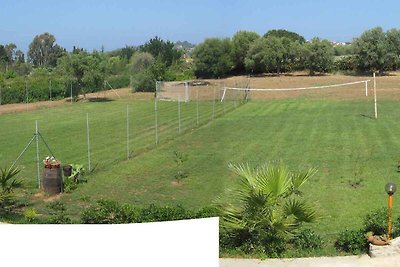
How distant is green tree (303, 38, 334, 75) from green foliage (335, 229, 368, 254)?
174ft

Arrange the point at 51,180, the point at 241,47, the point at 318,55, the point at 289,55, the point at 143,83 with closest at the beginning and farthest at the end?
the point at 51,180
the point at 143,83
the point at 318,55
the point at 289,55
the point at 241,47

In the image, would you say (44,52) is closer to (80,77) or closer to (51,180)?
(80,77)

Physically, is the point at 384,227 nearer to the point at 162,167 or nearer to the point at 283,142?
the point at 162,167

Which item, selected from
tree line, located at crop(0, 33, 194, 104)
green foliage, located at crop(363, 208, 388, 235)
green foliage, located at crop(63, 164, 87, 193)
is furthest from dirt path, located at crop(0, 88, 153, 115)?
green foliage, located at crop(363, 208, 388, 235)

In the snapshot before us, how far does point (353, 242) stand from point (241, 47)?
179 ft

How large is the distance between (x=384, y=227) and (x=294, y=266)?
144 centimetres

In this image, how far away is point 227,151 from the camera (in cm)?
1894

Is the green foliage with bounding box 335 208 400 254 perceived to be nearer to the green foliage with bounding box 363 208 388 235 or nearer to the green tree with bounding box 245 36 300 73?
the green foliage with bounding box 363 208 388 235

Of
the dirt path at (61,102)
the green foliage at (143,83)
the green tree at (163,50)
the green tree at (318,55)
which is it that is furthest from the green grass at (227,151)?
the green tree at (163,50)

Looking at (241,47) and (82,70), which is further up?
(241,47)

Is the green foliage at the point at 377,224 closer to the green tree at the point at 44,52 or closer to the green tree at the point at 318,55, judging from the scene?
the green tree at the point at 318,55

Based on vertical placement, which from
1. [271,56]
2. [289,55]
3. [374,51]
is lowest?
[271,56]

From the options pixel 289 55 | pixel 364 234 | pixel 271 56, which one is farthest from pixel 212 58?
pixel 364 234

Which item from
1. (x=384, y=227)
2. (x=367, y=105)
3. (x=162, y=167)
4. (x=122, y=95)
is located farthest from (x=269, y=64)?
(x=384, y=227)
